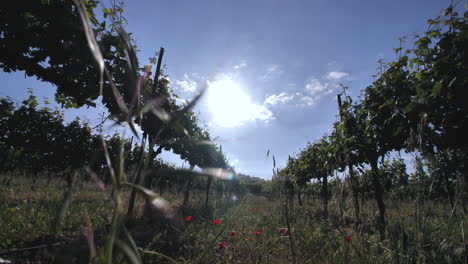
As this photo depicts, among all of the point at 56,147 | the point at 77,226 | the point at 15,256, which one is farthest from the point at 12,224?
the point at 56,147

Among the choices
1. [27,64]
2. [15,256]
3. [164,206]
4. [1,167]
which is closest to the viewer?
[164,206]

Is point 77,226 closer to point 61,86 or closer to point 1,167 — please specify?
point 61,86

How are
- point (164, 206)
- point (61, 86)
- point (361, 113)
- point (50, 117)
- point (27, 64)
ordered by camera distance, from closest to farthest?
point (164, 206) → point (27, 64) → point (61, 86) → point (361, 113) → point (50, 117)

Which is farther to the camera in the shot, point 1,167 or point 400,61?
point 1,167

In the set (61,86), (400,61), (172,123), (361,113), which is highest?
(400,61)

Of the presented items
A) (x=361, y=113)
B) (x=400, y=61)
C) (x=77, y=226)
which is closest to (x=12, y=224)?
(x=77, y=226)

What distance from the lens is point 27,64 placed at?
3.31 metres

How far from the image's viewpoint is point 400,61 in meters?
4.39

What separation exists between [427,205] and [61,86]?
4752 millimetres

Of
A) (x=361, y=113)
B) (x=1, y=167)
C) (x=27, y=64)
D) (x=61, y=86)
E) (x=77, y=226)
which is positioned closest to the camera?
(x=27, y=64)

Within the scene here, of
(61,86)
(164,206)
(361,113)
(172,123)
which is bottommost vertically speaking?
(164,206)

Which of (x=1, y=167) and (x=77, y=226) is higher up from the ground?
(x=1, y=167)

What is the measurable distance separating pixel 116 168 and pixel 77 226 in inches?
208

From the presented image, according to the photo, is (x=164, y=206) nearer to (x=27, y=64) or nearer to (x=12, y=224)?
(x=27, y=64)
